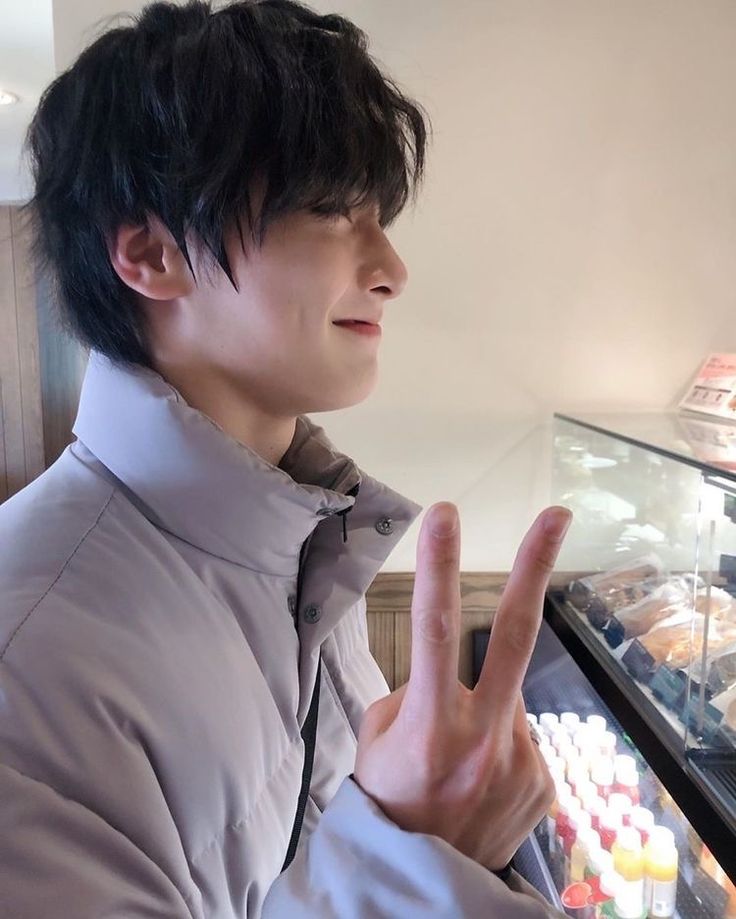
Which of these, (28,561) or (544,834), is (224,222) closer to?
(28,561)

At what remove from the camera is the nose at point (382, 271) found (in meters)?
0.68

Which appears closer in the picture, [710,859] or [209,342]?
[209,342]

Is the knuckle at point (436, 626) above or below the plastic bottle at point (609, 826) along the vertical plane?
above

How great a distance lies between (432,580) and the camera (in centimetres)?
49

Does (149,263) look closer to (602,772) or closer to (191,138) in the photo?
(191,138)

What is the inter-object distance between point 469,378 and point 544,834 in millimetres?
1008

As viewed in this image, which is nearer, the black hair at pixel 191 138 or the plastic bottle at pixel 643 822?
the black hair at pixel 191 138

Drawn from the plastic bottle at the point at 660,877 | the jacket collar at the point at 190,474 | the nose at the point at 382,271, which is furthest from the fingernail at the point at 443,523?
the plastic bottle at the point at 660,877

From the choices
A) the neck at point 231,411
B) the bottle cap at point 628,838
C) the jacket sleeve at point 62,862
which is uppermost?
the neck at point 231,411

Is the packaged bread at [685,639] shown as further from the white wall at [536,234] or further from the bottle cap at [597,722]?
the white wall at [536,234]

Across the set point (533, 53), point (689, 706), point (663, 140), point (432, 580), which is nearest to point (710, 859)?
point (689, 706)

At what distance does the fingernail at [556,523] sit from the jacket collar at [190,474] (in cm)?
22

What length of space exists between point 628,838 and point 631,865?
0.13 feet

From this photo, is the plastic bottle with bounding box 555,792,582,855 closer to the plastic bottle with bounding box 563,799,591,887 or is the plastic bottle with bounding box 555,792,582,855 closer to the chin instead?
the plastic bottle with bounding box 563,799,591,887
